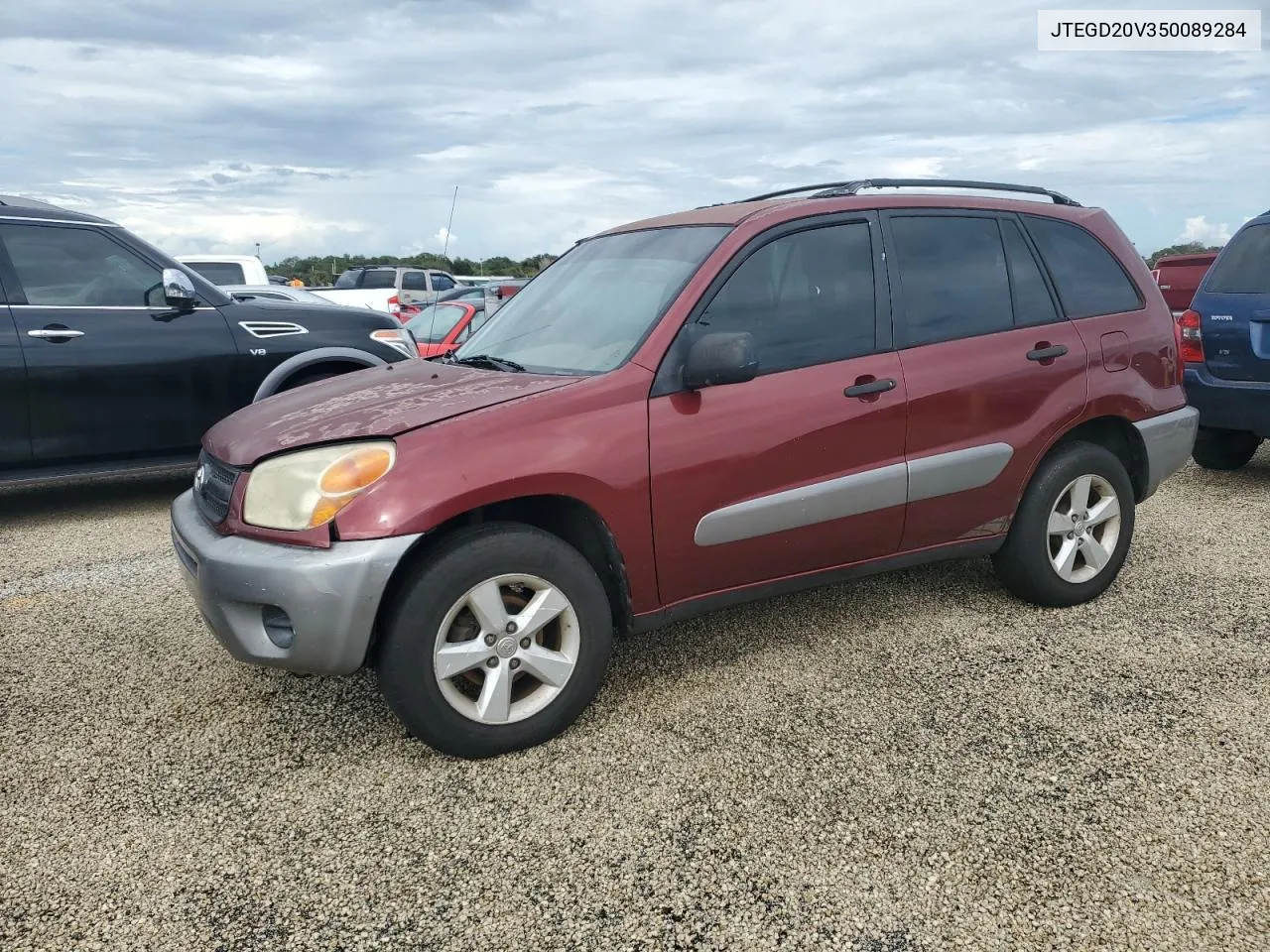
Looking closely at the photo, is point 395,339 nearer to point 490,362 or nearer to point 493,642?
point 490,362

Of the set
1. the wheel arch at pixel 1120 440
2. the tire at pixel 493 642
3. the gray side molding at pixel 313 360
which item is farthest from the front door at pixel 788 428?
the gray side molding at pixel 313 360

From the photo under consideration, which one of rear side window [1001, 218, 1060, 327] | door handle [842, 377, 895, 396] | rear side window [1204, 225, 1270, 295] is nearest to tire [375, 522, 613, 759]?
door handle [842, 377, 895, 396]

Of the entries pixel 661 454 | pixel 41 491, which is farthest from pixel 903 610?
pixel 41 491

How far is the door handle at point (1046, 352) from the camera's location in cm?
381

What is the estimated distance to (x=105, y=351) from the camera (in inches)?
224

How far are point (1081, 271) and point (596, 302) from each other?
2.12m

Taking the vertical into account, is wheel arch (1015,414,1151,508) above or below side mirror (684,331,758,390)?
below

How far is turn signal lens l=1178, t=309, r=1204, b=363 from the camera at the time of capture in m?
6.16

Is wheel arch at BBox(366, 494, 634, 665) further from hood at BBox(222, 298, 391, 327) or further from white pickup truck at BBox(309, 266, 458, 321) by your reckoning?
white pickup truck at BBox(309, 266, 458, 321)

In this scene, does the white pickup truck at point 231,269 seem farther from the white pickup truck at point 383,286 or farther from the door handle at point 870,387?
the door handle at point 870,387

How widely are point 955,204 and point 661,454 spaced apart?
1.77 metres

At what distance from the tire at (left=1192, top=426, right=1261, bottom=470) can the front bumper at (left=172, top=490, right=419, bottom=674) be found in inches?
243

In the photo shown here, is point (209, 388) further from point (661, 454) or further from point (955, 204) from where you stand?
point (955, 204)

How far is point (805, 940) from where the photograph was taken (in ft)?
7.05
